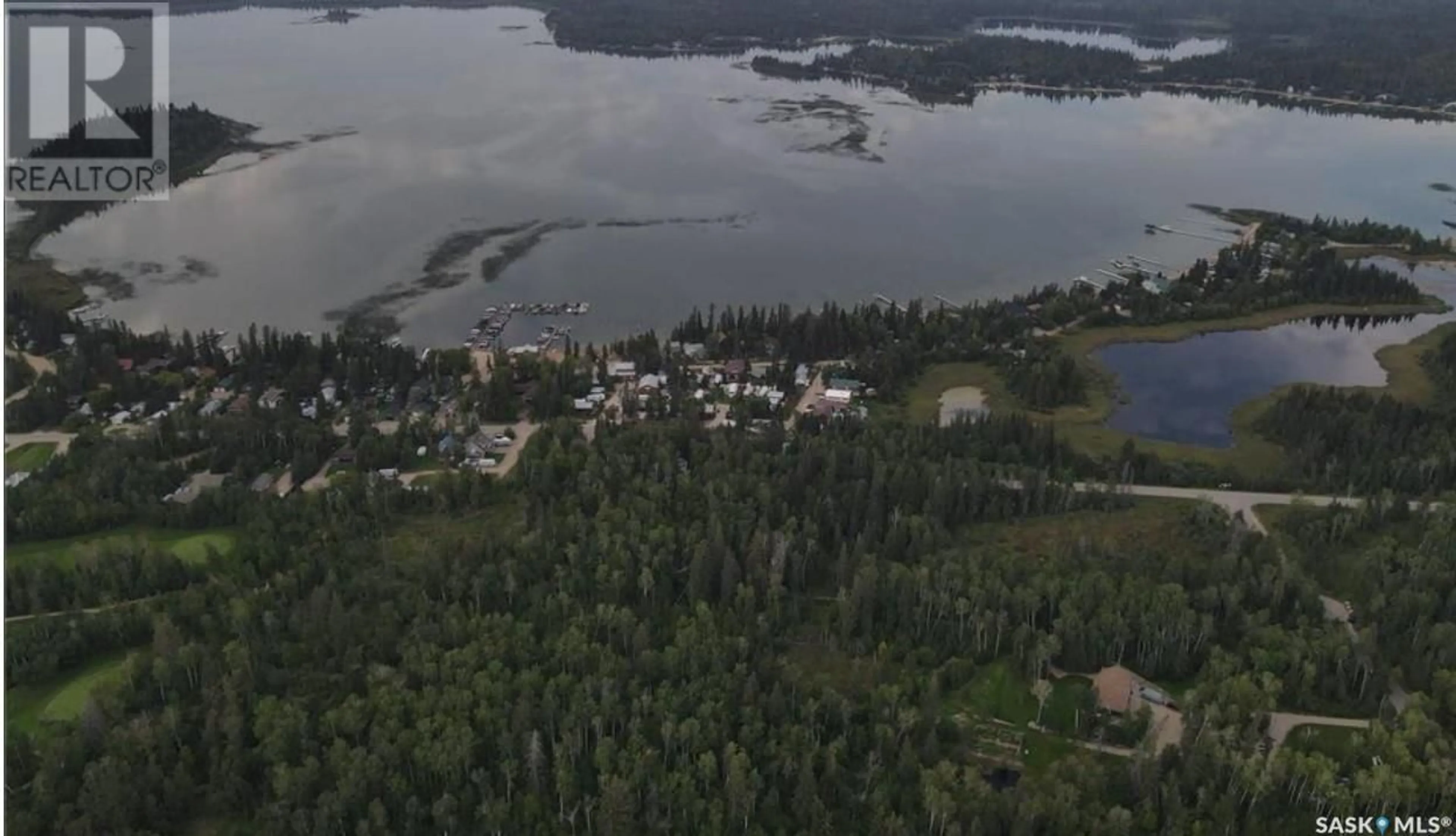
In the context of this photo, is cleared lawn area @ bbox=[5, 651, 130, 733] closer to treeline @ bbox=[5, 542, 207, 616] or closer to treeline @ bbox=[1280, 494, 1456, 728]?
treeline @ bbox=[5, 542, 207, 616]

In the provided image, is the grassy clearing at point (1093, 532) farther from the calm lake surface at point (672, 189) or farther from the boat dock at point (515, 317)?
the calm lake surface at point (672, 189)

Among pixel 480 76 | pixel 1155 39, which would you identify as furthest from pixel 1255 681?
pixel 1155 39

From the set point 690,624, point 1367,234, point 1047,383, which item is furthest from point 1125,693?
point 1367,234

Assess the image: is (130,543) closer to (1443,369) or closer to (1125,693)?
(1125,693)

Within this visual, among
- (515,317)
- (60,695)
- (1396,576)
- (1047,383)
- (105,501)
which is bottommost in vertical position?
(60,695)

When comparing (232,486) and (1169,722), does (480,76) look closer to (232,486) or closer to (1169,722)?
(232,486)

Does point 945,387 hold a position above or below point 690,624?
above
